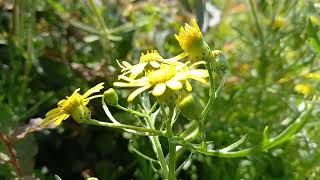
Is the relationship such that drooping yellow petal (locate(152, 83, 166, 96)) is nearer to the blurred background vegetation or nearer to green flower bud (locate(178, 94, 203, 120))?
green flower bud (locate(178, 94, 203, 120))

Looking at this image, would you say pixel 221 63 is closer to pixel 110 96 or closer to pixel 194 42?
pixel 194 42

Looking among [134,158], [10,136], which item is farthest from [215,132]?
[10,136]

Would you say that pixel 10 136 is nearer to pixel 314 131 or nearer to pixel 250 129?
pixel 250 129

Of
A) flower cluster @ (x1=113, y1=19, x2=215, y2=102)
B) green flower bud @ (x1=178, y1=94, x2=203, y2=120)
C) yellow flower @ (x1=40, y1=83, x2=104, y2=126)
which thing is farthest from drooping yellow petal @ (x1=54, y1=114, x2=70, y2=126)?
green flower bud @ (x1=178, y1=94, x2=203, y2=120)

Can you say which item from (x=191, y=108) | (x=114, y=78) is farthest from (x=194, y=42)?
(x=114, y=78)

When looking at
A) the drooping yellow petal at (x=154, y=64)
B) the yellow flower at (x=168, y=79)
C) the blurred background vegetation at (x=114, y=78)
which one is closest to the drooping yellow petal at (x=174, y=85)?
the yellow flower at (x=168, y=79)

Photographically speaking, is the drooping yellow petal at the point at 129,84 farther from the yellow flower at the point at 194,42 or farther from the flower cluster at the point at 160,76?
the yellow flower at the point at 194,42

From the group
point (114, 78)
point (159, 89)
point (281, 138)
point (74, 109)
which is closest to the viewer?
point (281, 138)
